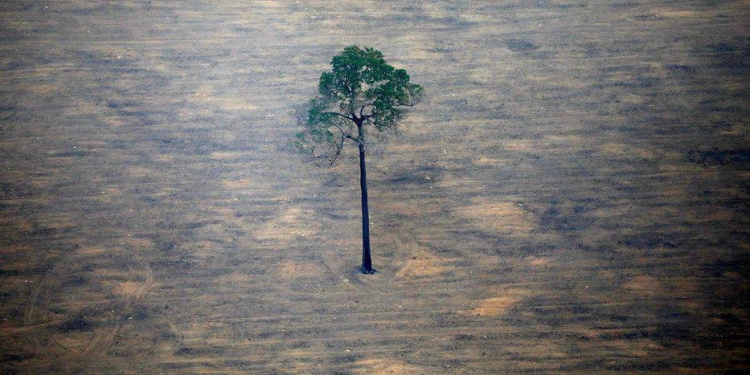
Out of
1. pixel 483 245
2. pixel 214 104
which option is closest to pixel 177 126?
pixel 214 104

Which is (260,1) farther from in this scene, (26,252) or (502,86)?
(26,252)

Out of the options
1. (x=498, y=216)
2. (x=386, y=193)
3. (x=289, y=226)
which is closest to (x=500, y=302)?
(x=498, y=216)

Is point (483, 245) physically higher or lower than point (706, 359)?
higher

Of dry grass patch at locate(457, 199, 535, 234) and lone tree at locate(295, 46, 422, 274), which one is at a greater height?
lone tree at locate(295, 46, 422, 274)

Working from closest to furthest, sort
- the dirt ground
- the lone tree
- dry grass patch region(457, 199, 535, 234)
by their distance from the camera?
the dirt ground < the lone tree < dry grass patch region(457, 199, 535, 234)

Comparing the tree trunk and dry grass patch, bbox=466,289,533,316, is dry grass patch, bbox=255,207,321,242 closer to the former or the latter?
the tree trunk

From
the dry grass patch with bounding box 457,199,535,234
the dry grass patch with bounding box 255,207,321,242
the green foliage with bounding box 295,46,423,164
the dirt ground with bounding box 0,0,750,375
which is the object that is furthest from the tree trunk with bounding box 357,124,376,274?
the dry grass patch with bounding box 457,199,535,234

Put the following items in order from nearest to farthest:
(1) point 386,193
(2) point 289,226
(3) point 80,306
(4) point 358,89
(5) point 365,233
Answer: (4) point 358,89 < (3) point 80,306 < (5) point 365,233 < (2) point 289,226 < (1) point 386,193

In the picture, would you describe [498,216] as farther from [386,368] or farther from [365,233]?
[386,368]
